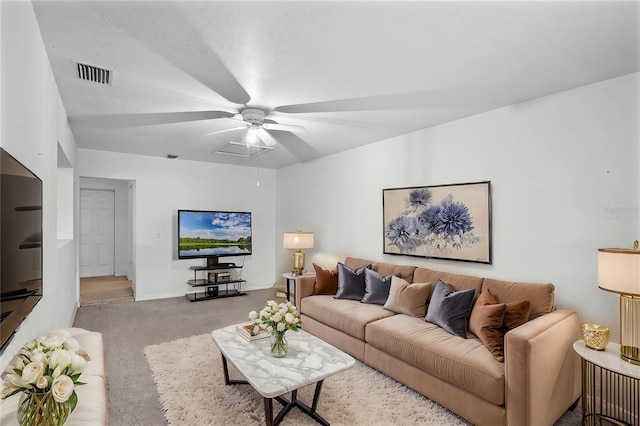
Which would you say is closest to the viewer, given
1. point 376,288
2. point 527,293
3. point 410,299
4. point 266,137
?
point 527,293

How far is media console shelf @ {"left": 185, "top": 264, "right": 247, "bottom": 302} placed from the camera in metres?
5.89

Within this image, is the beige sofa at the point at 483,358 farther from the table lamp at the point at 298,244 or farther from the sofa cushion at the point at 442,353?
the table lamp at the point at 298,244

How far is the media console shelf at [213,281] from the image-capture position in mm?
5893

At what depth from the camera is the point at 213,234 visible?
6.25 metres

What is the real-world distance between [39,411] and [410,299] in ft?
9.38

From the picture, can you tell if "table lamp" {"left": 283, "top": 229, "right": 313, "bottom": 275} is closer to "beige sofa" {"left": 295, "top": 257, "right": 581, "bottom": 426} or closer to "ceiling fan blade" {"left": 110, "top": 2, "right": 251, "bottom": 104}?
"beige sofa" {"left": 295, "top": 257, "right": 581, "bottom": 426}

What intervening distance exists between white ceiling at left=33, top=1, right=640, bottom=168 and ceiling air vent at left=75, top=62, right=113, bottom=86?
0.20ft

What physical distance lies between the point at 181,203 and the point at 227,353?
13.9 feet

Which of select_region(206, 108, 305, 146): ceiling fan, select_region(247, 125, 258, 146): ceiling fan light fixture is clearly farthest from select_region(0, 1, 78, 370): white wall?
select_region(247, 125, 258, 146): ceiling fan light fixture

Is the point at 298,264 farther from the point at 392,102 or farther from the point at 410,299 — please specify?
the point at 392,102

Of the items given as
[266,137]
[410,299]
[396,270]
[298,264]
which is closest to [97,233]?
[298,264]

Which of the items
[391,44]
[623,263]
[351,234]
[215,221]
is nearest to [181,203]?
[215,221]

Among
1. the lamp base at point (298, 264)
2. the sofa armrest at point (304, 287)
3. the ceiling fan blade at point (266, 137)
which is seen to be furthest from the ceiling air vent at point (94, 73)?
the lamp base at point (298, 264)

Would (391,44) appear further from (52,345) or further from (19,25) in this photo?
(52,345)
